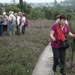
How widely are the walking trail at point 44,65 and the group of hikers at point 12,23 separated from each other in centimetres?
337

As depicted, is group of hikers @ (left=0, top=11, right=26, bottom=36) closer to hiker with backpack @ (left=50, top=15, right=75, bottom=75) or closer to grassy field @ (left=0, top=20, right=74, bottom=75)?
grassy field @ (left=0, top=20, right=74, bottom=75)

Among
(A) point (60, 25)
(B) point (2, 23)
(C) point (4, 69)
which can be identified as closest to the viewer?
(A) point (60, 25)

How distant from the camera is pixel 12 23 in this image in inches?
516

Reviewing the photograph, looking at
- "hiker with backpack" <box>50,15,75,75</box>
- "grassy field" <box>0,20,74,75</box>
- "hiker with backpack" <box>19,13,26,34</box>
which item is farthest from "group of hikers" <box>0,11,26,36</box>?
"hiker with backpack" <box>50,15,75,75</box>

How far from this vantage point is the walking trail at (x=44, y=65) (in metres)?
7.36

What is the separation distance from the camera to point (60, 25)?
6.42m

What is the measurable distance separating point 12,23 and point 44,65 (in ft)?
17.8

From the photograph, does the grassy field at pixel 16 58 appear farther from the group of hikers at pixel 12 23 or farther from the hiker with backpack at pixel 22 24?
the hiker with backpack at pixel 22 24

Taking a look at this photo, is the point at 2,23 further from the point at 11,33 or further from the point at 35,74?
the point at 35,74

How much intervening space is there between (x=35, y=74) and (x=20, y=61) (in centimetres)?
100

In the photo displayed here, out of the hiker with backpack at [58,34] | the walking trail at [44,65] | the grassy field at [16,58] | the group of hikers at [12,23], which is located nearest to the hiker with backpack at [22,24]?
the group of hikers at [12,23]

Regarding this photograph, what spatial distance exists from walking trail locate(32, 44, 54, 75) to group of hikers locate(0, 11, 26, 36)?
337cm

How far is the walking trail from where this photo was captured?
7.36 metres

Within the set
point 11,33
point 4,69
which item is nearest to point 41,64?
point 4,69
